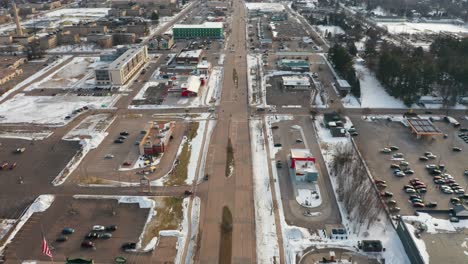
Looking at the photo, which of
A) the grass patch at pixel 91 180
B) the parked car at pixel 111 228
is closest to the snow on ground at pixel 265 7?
the grass patch at pixel 91 180

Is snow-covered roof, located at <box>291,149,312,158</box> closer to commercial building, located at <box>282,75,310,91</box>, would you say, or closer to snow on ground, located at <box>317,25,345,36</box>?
commercial building, located at <box>282,75,310,91</box>

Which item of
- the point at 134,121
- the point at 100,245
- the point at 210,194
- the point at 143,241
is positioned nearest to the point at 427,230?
the point at 210,194

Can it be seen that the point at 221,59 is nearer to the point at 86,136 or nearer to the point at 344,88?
the point at 344,88

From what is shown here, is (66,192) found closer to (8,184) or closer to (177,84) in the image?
(8,184)

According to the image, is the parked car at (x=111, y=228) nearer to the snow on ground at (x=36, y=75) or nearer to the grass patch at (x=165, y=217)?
the grass patch at (x=165, y=217)

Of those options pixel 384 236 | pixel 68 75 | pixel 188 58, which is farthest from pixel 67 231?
pixel 188 58

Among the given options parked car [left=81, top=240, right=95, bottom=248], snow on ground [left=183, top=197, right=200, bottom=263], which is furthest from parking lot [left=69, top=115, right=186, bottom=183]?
parked car [left=81, top=240, right=95, bottom=248]
